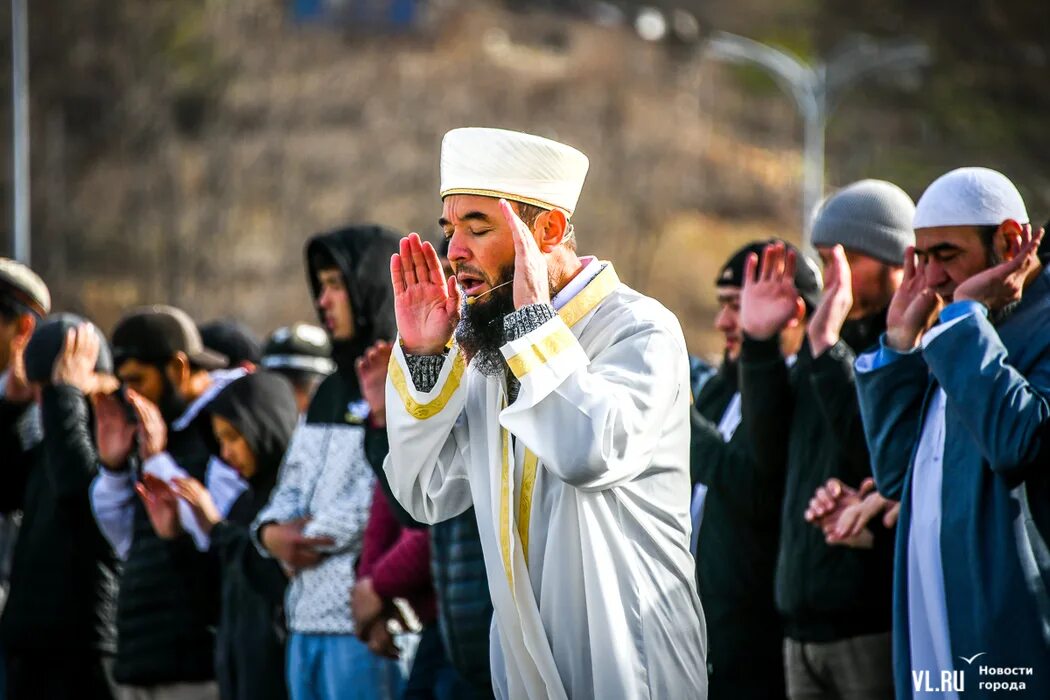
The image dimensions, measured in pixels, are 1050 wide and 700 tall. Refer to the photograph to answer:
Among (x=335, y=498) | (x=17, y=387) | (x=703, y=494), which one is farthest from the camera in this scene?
(x=17, y=387)

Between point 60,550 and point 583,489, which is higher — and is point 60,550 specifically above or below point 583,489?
below

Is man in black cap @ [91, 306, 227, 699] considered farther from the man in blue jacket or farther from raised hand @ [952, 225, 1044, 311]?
raised hand @ [952, 225, 1044, 311]

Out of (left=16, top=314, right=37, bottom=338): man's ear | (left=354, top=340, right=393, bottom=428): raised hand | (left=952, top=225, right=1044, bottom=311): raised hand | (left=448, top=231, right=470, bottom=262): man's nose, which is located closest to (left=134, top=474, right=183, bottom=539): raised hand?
(left=354, top=340, right=393, bottom=428): raised hand

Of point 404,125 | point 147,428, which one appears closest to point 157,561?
point 147,428

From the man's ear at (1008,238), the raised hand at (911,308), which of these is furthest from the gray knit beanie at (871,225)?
the man's ear at (1008,238)

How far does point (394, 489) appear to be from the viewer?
4633 millimetres

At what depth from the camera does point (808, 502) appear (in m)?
5.84

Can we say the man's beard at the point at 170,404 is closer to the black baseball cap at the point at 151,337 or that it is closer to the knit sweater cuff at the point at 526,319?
the black baseball cap at the point at 151,337

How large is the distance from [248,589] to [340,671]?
2.19 feet

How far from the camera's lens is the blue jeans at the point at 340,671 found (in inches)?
261

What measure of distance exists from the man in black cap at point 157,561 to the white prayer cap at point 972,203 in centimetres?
341

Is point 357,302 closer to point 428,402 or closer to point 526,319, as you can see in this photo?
point 428,402

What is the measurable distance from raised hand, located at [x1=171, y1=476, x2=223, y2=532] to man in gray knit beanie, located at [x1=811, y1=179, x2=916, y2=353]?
2.65 meters

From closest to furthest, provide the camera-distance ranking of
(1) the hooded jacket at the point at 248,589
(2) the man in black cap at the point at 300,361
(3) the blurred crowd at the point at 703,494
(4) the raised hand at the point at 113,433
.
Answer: (3) the blurred crowd at the point at 703,494 → (1) the hooded jacket at the point at 248,589 → (4) the raised hand at the point at 113,433 → (2) the man in black cap at the point at 300,361
